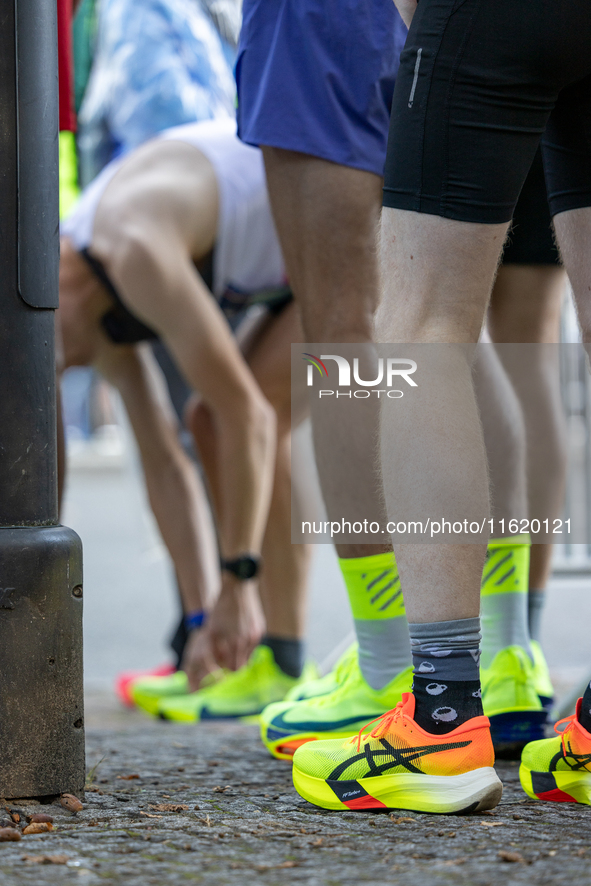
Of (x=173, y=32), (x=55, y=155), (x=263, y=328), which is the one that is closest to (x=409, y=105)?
(x=55, y=155)

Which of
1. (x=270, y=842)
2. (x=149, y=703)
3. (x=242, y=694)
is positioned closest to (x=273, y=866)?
(x=270, y=842)

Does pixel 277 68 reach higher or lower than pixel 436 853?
higher

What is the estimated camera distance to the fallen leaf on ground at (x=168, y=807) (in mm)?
1133

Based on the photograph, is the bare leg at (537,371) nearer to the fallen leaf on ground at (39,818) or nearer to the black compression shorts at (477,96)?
the black compression shorts at (477,96)

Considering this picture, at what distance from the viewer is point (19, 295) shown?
1.16 metres

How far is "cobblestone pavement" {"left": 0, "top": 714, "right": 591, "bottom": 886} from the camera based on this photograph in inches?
34.4

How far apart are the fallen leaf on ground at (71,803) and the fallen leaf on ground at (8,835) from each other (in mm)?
115

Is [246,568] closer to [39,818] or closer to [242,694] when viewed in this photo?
[242,694]

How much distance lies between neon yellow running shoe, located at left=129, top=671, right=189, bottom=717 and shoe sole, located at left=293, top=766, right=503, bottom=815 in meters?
1.25

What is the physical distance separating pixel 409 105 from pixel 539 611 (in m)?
0.96

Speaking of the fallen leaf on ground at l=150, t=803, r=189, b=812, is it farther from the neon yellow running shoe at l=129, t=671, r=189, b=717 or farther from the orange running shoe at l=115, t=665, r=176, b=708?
the orange running shoe at l=115, t=665, r=176, b=708

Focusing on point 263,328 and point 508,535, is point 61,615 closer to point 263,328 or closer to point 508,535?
point 508,535

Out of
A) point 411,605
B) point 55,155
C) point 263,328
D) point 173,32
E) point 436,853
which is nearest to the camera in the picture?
point 436,853

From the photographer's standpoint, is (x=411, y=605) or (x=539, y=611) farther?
(x=539, y=611)
